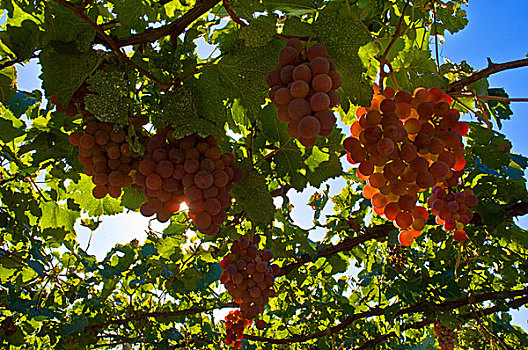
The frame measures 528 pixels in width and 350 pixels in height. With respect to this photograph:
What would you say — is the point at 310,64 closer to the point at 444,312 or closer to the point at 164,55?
the point at 164,55

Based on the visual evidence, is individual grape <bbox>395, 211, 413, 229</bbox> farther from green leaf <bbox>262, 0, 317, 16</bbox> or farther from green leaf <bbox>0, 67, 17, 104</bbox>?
green leaf <bbox>0, 67, 17, 104</bbox>

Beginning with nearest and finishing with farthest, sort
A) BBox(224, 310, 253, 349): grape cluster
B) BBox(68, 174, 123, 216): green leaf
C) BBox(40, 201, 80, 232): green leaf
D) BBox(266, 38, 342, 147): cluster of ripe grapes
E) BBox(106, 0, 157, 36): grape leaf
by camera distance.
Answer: BBox(266, 38, 342, 147): cluster of ripe grapes → BBox(106, 0, 157, 36): grape leaf → BBox(68, 174, 123, 216): green leaf → BBox(40, 201, 80, 232): green leaf → BBox(224, 310, 253, 349): grape cluster

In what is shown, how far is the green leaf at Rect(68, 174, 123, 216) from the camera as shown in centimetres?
192

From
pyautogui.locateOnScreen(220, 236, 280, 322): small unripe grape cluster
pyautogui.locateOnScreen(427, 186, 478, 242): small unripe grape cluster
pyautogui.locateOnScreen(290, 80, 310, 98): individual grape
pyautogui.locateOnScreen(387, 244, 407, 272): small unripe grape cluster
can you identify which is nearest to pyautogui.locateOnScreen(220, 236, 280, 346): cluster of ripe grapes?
pyautogui.locateOnScreen(220, 236, 280, 322): small unripe grape cluster

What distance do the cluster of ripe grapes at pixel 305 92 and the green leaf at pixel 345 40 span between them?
139 millimetres

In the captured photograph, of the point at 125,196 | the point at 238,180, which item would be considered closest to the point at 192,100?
the point at 238,180

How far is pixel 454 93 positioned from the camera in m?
1.48

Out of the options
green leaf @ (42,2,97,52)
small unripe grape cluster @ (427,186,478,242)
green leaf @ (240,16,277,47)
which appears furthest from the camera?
small unripe grape cluster @ (427,186,478,242)

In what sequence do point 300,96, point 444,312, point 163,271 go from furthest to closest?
point 444,312
point 163,271
point 300,96

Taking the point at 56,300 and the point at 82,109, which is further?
the point at 56,300

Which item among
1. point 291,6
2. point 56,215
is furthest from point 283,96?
point 56,215

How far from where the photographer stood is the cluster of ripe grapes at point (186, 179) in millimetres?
1167

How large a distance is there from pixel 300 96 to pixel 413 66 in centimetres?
86

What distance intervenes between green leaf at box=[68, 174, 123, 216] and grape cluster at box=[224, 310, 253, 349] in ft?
4.62
